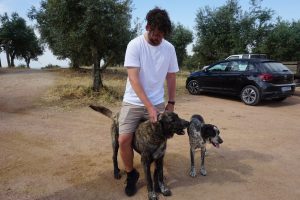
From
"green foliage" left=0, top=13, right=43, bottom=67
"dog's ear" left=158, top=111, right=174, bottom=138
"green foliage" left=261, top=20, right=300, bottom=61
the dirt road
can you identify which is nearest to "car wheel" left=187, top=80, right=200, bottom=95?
the dirt road

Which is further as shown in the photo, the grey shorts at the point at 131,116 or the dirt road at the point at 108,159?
the dirt road at the point at 108,159

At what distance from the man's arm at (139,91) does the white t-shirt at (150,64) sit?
78 millimetres

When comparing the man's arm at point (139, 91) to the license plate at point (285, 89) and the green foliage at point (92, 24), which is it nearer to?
the green foliage at point (92, 24)

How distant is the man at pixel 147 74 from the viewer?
3819 mm

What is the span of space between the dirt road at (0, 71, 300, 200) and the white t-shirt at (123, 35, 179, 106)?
138 centimetres

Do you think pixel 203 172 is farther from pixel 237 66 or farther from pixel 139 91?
pixel 237 66

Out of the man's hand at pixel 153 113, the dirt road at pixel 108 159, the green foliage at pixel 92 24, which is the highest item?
the green foliage at pixel 92 24

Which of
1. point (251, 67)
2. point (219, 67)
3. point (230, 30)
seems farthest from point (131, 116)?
point (230, 30)

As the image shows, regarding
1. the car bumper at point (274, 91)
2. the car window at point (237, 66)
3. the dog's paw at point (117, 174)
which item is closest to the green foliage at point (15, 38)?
the car window at point (237, 66)

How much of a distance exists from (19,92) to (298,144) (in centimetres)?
1015

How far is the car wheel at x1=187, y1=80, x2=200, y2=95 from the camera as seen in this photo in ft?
46.8

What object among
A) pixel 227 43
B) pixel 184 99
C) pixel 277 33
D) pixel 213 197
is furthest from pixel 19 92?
pixel 277 33

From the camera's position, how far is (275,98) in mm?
12516

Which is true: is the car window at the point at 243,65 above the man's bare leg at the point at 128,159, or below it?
above
